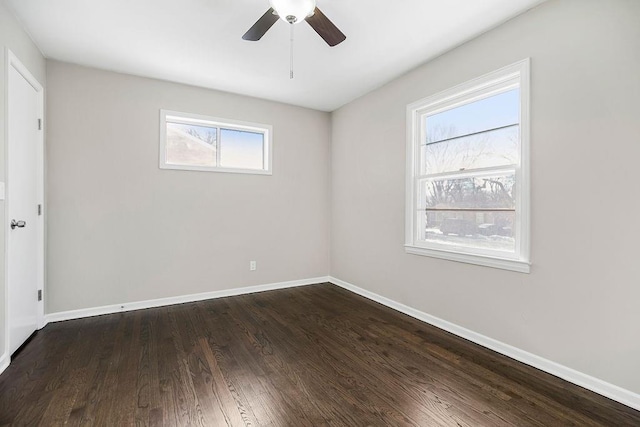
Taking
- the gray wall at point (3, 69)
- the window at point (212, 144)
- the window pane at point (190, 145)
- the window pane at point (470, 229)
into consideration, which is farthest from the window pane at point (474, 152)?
the gray wall at point (3, 69)

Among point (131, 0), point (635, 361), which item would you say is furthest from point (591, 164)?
point (131, 0)

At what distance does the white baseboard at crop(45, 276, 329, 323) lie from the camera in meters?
3.07

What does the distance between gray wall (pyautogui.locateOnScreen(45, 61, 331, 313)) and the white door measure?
0.85ft

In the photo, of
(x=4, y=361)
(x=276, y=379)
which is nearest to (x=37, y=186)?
(x=4, y=361)

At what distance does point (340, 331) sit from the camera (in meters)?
2.82

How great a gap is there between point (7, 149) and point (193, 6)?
5.57 feet

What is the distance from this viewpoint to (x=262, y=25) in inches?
80.3

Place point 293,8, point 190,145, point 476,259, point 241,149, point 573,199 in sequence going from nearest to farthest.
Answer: point 293,8, point 573,199, point 476,259, point 190,145, point 241,149

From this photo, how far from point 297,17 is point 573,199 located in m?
2.19

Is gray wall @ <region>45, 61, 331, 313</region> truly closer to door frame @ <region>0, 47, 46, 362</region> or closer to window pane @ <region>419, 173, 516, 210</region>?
door frame @ <region>0, 47, 46, 362</region>

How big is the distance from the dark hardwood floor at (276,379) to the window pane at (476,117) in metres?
1.90

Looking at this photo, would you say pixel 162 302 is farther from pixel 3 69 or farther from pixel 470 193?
pixel 470 193

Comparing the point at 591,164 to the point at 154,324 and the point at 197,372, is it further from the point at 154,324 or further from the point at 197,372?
the point at 154,324

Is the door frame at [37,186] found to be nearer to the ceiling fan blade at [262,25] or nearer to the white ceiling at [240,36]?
the white ceiling at [240,36]
